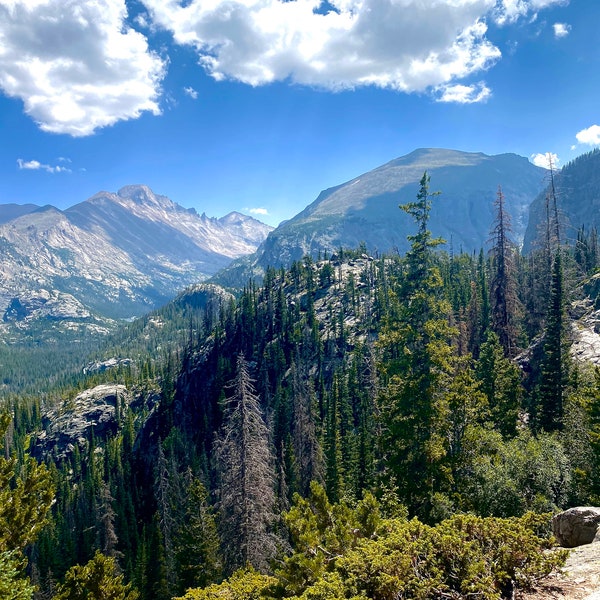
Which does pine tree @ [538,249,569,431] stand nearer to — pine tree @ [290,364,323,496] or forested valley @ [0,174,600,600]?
forested valley @ [0,174,600,600]

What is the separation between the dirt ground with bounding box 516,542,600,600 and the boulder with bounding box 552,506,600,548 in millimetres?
3022

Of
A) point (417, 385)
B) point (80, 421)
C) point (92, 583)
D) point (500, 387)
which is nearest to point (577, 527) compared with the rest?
point (417, 385)

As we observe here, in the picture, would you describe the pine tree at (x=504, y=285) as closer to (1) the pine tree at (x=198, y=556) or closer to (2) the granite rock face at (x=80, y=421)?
(1) the pine tree at (x=198, y=556)

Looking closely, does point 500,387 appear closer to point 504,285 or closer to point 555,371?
point 555,371

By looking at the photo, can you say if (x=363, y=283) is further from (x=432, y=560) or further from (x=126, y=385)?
(x=432, y=560)

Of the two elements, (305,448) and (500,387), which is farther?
(305,448)

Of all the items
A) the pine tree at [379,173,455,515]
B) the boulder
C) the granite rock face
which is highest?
the pine tree at [379,173,455,515]

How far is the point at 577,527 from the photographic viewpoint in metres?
14.3

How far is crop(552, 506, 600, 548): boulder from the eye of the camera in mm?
13961

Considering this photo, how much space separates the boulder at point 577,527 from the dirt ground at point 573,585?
119 inches

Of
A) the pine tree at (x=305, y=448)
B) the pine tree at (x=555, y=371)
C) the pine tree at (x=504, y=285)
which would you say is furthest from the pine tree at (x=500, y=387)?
the pine tree at (x=305, y=448)

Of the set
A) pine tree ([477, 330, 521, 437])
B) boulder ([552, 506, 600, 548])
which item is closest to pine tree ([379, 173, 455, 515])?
boulder ([552, 506, 600, 548])

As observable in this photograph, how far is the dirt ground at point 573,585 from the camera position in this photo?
9812 mm

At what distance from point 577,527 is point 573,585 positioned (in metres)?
5.09
